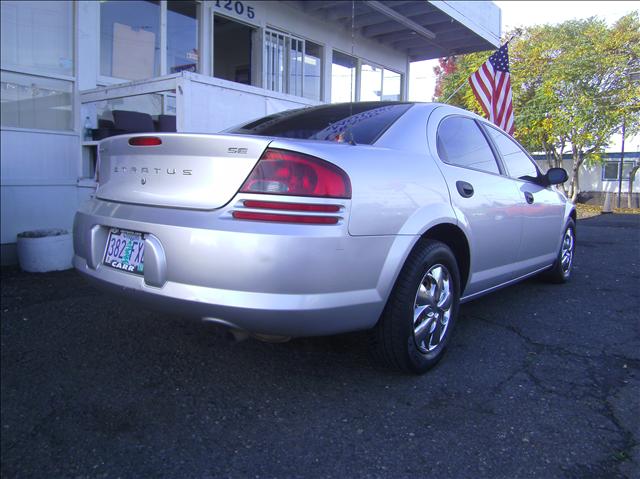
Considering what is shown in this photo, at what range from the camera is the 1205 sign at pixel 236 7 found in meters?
7.86

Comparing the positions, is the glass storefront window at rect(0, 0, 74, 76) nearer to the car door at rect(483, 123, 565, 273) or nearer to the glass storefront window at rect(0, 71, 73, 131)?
the glass storefront window at rect(0, 71, 73, 131)

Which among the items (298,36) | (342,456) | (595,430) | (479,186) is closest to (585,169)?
(298,36)

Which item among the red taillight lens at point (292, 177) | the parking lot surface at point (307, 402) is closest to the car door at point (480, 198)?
the parking lot surface at point (307, 402)

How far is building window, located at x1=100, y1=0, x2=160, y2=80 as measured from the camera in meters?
6.49

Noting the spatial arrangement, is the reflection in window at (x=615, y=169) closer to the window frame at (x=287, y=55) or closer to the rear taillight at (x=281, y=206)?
the window frame at (x=287, y=55)

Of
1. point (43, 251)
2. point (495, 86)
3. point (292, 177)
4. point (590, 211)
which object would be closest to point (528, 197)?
point (292, 177)

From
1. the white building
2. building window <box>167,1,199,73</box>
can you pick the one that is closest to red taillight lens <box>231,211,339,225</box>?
the white building

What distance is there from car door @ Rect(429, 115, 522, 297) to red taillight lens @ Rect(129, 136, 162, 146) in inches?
60.2

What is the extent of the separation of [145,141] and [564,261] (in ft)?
13.6

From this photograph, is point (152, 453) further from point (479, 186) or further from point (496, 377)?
point (479, 186)

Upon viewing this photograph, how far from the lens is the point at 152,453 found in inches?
85.2

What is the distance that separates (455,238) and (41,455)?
2412 millimetres

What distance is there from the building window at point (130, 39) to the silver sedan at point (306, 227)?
168 inches

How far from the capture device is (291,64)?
9398 mm
